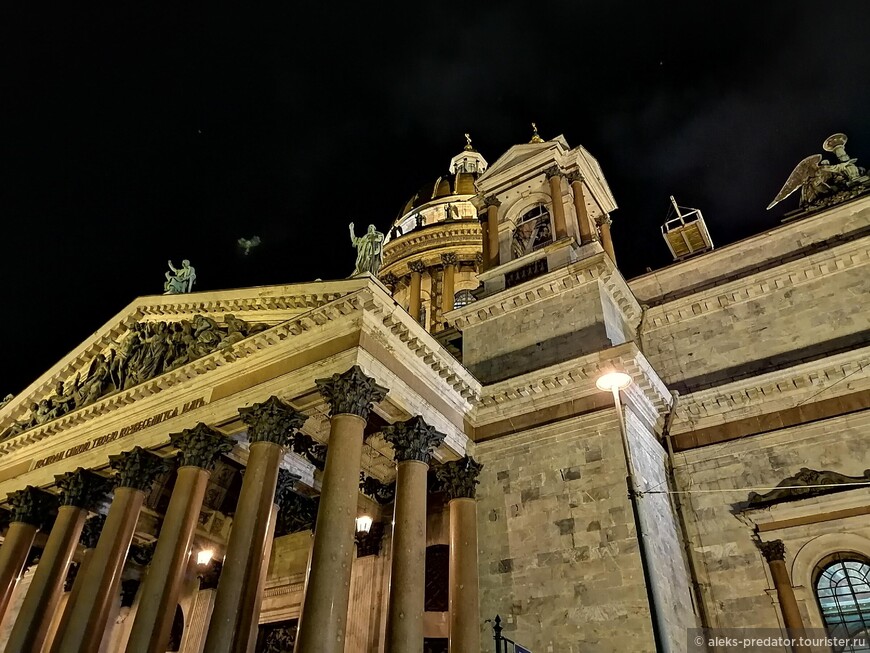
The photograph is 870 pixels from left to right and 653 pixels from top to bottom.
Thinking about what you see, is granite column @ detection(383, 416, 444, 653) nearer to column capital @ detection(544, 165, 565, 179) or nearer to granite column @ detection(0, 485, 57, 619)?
column capital @ detection(544, 165, 565, 179)

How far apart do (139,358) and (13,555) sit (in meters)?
5.65

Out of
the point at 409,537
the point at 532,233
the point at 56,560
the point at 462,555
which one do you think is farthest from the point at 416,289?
the point at 409,537

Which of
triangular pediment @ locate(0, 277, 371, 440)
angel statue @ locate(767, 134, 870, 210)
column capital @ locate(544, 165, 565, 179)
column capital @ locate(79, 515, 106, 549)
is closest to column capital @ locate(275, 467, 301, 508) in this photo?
triangular pediment @ locate(0, 277, 371, 440)

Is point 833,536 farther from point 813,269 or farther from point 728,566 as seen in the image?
point 813,269

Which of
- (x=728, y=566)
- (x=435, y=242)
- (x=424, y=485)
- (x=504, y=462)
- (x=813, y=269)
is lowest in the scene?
(x=728, y=566)

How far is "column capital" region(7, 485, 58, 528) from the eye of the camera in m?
15.5

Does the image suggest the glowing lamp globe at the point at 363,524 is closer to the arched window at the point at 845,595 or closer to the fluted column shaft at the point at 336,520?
the fluted column shaft at the point at 336,520

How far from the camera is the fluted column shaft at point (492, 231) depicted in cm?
1769

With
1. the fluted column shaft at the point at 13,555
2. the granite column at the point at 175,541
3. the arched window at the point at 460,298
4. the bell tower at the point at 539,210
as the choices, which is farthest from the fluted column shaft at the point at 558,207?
the fluted column shaft at the point at 13,555

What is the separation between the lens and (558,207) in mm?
17016

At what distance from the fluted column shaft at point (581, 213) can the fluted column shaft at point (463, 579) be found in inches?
318

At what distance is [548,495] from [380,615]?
5.31 metres

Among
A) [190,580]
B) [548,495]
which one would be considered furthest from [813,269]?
[190,580]

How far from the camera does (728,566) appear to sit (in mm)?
11719
